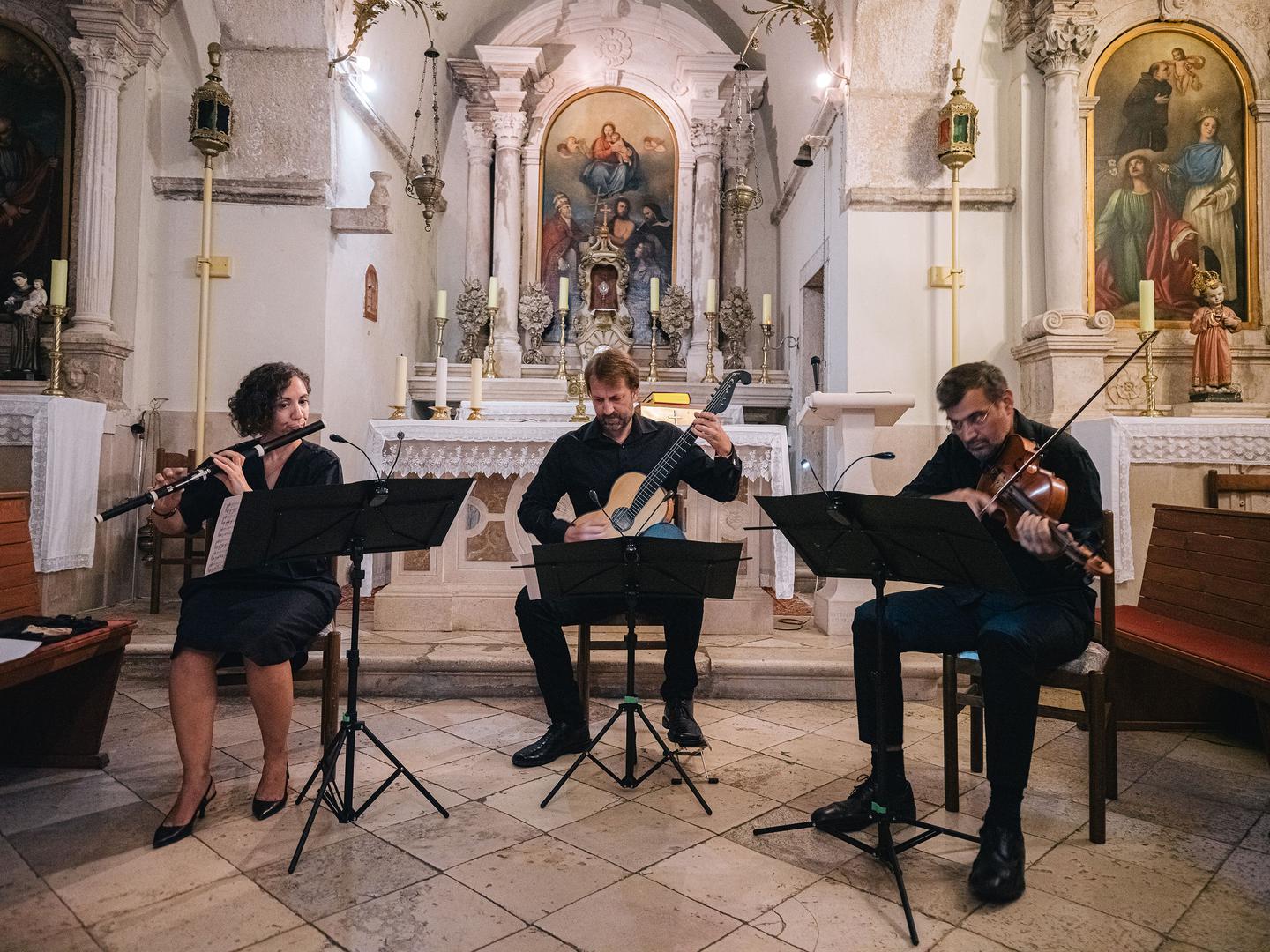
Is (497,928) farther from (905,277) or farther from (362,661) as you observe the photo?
(905,277)

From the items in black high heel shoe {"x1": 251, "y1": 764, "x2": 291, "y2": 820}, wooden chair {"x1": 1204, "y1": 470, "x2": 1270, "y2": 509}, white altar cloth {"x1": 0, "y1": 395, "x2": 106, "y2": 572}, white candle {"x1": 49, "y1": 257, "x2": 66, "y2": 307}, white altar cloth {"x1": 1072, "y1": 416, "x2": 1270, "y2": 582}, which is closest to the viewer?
black high heel shoe {"x1": 251, "y1": 764, "x2": 291, "y2": 820}

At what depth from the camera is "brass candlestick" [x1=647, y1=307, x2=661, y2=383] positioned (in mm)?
8508

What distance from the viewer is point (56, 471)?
4.62 m

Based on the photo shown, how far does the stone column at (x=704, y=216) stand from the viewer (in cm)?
911

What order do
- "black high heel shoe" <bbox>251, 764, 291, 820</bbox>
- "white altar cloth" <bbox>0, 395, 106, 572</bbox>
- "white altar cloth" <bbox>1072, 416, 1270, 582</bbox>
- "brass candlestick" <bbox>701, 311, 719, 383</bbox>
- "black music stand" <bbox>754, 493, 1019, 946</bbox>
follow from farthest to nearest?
1. "brass candlestick" <bbox>701, 311, 719, 383</bbox>
2. "white altar cloth" <bbox>1072, 416, 1270, 582</bbox>
3. "white altar cloth" <bbox>0, 395, 106, 572</bbox>
4. "black high heel shoe" <bbox>251, 764, 291, 820</bbox>
5. "black music stand" <bbox>754, 493, 1019, 946</bbox>

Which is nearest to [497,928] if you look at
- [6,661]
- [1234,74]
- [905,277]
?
[6,661]

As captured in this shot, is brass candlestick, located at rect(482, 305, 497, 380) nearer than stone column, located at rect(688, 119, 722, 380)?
Yes

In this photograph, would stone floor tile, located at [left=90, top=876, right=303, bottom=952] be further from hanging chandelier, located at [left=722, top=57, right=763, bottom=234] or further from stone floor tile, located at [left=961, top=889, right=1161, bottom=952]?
hanging chandelier, located at [left=722, top=57, right=763, bottom=234]

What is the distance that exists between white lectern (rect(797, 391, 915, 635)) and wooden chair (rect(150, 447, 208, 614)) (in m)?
3.71

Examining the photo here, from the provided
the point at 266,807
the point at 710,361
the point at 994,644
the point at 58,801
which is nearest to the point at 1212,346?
the point at 710,361

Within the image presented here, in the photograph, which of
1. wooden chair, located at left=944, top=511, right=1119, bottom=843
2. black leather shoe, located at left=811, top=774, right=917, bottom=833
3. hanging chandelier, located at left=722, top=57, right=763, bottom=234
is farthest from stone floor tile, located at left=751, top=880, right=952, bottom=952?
hanging chandelier, located at left=722, top=57, right=763, bottom=234

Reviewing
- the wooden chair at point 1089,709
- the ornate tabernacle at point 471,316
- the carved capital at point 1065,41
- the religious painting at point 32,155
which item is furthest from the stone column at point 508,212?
the wooden chair at point 1089,709

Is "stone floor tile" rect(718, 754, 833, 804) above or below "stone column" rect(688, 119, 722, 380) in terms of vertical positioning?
below

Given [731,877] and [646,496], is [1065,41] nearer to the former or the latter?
[646,496]
